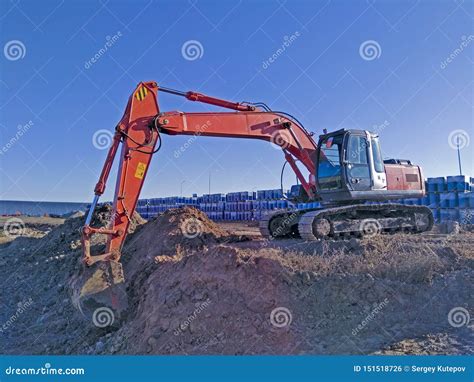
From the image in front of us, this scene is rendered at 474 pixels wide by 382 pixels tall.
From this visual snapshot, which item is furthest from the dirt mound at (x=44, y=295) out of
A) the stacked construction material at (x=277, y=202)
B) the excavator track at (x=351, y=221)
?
the stacked construction material at (x=277, y=202)

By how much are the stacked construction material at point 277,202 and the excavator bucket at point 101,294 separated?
501 centimetres

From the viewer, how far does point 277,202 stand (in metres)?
22.2

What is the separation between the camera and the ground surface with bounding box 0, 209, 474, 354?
4402mm

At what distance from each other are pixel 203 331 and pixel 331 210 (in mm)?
4964

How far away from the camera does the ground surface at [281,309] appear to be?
4.40 m

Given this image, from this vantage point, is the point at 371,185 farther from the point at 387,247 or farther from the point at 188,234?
the point at 188,234

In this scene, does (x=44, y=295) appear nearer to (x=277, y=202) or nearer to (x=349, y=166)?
(x=349, y=166)

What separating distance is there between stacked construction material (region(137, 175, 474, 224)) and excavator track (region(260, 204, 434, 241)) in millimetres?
535

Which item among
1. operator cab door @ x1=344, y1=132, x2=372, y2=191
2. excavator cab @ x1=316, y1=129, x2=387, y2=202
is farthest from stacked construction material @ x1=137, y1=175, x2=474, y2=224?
operator cab door @ x1=344, y1=132, x2=372, y2=191

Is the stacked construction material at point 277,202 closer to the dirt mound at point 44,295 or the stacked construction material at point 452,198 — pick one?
the stacked construction material at point 452,198

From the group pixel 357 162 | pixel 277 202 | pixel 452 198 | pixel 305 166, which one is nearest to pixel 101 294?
pixel 305 166

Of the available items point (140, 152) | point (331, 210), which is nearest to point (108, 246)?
point (140, 152)

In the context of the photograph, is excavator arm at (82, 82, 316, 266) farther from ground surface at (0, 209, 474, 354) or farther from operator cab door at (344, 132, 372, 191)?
operator cab door at (344, 132, 372, 191)

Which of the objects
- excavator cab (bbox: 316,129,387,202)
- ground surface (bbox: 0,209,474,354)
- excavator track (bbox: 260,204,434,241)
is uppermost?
excavator cab (bbox: 316,129,387,202)
